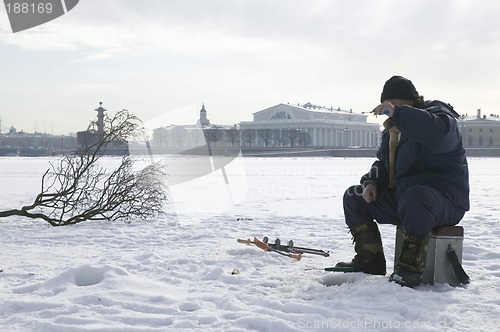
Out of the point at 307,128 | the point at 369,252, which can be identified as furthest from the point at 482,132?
the point at 369,252

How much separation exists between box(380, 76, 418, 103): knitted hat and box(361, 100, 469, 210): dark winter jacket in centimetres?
10

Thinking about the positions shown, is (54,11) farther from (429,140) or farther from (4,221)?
(4,221)

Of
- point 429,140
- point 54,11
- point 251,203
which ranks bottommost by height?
point 251,203

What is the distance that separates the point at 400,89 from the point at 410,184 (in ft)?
1.87

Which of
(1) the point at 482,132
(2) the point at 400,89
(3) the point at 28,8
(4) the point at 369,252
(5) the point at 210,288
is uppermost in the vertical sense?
(1) the point at 482,132

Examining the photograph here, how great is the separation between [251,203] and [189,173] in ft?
19.7

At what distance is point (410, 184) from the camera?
10.5 ft

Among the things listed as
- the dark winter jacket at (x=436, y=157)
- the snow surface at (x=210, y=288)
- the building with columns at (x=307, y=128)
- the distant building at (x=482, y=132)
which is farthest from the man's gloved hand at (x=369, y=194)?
the distant building at (x=482, y=132)

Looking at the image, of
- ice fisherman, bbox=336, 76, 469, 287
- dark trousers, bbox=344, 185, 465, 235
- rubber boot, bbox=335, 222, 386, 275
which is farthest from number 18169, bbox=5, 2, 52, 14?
rubber boot, bbox=335, 222, 386, 275

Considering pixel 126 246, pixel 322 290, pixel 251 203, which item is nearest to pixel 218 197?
pixel 251 203

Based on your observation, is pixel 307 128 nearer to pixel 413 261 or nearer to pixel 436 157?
pixel 436 157

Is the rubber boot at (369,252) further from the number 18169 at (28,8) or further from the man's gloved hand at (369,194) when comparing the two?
the number 18169 at (28,8)

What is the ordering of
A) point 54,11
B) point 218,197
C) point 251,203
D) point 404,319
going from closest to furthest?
1. point 404,319
2. point 54,11
3. point 251,203
4. point 218,197

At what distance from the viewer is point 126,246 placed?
4773 millimetres
